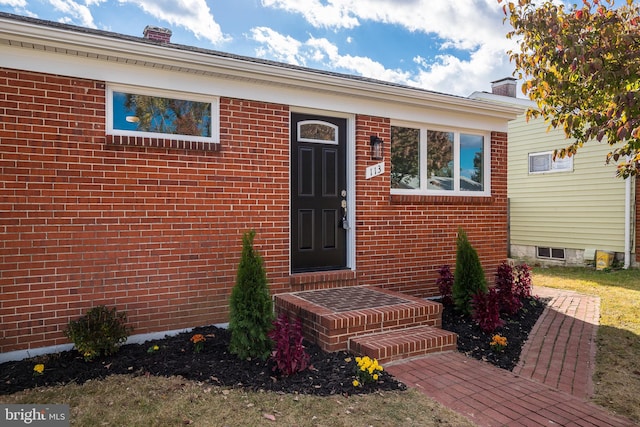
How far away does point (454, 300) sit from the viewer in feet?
18.9

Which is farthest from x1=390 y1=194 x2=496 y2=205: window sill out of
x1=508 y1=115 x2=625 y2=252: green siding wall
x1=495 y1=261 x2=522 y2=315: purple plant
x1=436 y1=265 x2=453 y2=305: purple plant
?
x1=508 y1=115 x2=625 y2=252: green siding wall

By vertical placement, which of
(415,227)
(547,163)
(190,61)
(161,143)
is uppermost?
(190,61)

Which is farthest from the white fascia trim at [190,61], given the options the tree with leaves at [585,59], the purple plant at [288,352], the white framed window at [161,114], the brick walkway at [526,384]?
the brick walkway at [526,384]

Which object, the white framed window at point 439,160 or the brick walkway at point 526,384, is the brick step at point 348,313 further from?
the white framed window at point 439,160

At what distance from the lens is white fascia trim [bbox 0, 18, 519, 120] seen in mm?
3918

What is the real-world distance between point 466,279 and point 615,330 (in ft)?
6.28

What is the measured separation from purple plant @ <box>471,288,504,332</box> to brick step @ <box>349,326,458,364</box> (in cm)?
79

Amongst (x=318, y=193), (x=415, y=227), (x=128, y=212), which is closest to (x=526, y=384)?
(x=415, y=227)

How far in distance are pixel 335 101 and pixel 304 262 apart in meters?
2.25

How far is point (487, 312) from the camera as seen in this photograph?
16.4 ft

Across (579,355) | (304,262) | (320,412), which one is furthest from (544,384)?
(304,262)

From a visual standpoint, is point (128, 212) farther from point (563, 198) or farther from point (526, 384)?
point (563, 198)

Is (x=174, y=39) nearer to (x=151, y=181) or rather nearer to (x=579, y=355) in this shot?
(x=151, y=181)
